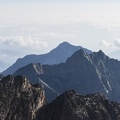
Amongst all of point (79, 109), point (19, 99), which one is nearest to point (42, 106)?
point (19, 99)

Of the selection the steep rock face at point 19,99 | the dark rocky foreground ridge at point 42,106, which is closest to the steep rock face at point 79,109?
the dark rocky foreground ridge at point 42,106

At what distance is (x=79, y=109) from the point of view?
15638 centimetres

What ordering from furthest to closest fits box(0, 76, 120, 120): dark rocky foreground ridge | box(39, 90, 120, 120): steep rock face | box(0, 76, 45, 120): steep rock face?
box(39, 90, 120, 120): steep rock face
box(0, 76, 120, 120): dark rocky foreground ridge
box(0, 76, 45, 120): steep rock face

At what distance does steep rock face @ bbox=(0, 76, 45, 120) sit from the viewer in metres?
152

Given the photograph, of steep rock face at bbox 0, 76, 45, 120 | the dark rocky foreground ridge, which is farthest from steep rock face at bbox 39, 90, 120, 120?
steep rock face at bbox 0, 76, 45, 120

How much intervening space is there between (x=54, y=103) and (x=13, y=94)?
48.1ft

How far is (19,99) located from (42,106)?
32.9ft

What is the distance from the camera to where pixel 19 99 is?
157375mm

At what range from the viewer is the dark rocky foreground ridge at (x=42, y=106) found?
153250mm

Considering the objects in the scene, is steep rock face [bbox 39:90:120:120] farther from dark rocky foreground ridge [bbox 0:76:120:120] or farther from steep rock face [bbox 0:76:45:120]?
steep rock face [bbox 0:76:45:120]

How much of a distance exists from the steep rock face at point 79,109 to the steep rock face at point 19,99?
4.67 m

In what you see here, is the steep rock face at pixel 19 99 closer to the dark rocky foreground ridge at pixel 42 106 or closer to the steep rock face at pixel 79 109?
the dark rocky foreground ridge at pixel 42 106

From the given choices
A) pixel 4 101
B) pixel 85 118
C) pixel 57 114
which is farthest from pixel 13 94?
pixel 85 118

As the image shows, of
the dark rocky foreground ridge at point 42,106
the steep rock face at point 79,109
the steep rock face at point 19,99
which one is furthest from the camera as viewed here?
the steep rock face at point 79,109
